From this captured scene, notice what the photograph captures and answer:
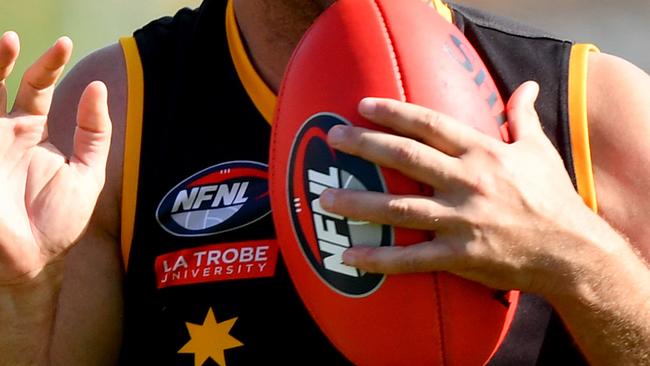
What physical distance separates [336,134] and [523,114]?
0.30 m

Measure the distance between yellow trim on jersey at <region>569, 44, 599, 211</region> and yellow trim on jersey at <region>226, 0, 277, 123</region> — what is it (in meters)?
0.51

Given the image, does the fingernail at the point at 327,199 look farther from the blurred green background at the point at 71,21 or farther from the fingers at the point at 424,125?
the blurred green background at the point at 71,21

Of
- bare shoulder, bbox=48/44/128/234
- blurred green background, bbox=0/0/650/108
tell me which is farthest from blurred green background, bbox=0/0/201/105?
bare shoulder, bbox=48/44/128/234

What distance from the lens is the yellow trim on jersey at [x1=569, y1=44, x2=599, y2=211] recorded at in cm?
199

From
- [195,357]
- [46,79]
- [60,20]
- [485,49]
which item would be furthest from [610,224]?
[60,20]

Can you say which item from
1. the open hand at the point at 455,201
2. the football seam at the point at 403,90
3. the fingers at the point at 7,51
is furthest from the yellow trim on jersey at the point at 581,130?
the fingers at the point at 7,51

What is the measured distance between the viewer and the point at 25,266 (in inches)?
72.3

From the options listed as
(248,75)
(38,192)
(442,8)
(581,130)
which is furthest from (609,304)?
(38,192)

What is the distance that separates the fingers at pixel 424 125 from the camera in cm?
163

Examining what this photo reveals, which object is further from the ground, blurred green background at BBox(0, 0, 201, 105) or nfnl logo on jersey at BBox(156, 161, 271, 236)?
nfnl logo on jersey at BBox(156, 161, 271, 236)

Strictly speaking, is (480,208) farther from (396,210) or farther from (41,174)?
(41,174)

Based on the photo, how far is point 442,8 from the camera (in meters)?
2.12

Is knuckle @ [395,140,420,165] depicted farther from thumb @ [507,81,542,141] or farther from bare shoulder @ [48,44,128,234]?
bare shoulder @ [48,44,128,234]

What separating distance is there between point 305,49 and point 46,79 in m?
0.39
